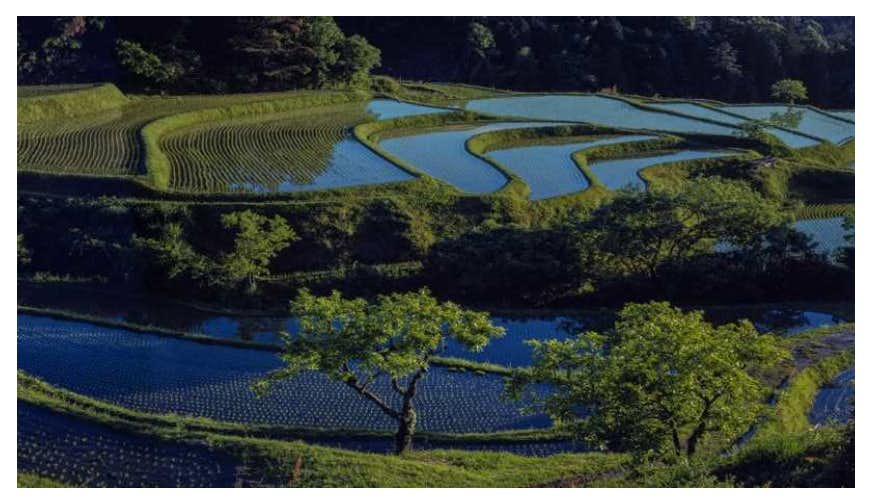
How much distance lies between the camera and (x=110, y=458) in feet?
32.4

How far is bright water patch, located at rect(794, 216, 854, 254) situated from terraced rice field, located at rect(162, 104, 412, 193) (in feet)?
31.0

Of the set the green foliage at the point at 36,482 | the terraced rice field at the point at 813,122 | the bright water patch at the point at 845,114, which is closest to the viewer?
the green foliage at the point at 36,482

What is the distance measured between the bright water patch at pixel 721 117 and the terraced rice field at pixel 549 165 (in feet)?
14.9

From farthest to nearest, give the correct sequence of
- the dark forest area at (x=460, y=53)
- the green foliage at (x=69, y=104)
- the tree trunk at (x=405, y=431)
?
1. the dark forest area at (x=460, y=53)
2. the green foliage at (x=69, y=104)
3. the tree trunk at (x=405, y=431)

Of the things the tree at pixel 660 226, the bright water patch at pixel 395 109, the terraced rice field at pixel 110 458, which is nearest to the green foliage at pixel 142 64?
the bright water patch at pixel 395 109

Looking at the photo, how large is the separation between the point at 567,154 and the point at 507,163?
2.23 m

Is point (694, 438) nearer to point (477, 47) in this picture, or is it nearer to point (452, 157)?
point (452, 157)

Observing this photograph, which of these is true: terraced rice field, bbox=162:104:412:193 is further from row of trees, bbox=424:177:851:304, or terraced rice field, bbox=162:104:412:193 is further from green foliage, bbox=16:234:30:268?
row of trees, bbox=424:177:851:304

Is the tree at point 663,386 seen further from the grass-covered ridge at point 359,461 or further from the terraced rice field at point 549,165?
the terraced rice field at point 549,165

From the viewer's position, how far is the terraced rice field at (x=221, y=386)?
1137cm

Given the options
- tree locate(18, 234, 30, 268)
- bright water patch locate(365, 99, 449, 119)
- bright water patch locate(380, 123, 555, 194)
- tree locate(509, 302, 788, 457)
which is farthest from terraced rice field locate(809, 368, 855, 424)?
bright water patch locate(365, 99, 449, 119)

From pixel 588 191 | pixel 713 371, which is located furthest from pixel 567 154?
pixel 713 371
